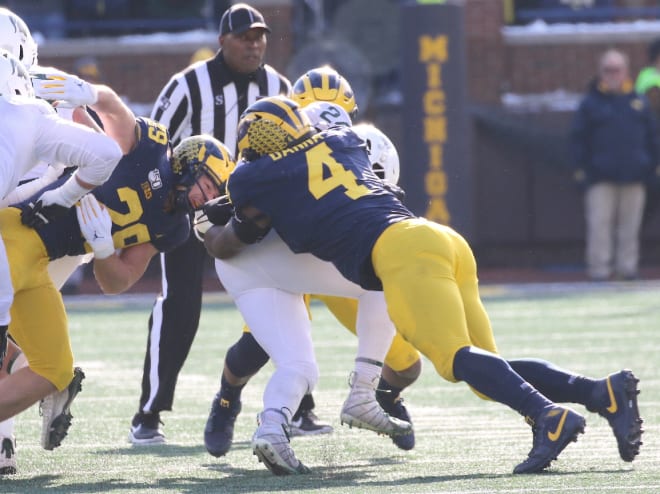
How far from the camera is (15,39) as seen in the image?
514 centimetres

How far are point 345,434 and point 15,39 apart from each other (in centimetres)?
197

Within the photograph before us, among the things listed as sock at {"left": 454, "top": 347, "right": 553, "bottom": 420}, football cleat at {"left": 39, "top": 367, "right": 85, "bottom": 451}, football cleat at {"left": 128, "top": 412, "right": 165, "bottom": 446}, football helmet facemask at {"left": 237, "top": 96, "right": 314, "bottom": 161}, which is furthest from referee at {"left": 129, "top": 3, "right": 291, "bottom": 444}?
sock at {"left": 454, "top": 347, "right": 553, "bottom": 420}

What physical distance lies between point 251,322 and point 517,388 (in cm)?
97

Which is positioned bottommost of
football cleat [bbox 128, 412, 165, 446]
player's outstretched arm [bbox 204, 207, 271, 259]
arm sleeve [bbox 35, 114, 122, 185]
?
football cleat [bbox 128, 412, 165, 446]

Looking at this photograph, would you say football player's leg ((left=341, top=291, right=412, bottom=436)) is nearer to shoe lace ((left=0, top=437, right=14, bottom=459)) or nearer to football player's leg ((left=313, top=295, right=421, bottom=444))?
football player's leg ((left=313, top=295, right=421, bottom=444))

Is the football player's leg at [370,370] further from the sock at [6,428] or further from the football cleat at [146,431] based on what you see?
the sock at [6,428]

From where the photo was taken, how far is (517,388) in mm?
4570

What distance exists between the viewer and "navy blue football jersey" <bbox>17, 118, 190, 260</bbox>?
17.0 ft

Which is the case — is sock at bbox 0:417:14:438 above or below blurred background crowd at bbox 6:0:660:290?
above

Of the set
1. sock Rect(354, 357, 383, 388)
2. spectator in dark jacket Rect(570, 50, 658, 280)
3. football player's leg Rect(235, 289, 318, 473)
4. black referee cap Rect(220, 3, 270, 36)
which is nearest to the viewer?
football player's leg Rect(235, 289, 318, 473)

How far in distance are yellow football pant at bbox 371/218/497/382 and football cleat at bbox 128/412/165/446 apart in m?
1.44

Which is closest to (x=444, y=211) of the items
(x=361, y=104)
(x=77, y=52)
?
(x=361, y=104)

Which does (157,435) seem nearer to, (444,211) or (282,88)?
(282,88)

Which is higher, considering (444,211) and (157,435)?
(157,435)
